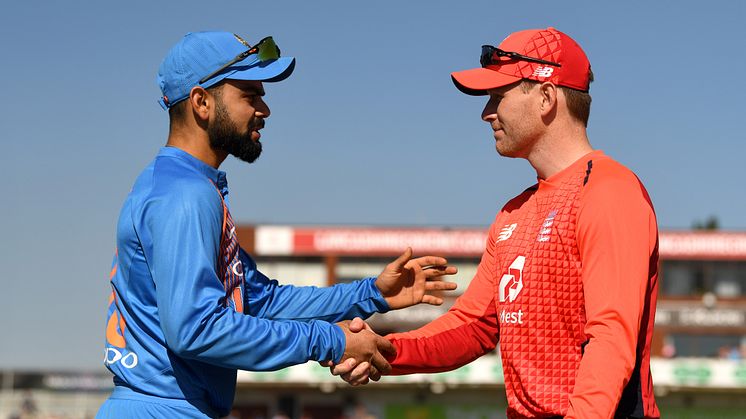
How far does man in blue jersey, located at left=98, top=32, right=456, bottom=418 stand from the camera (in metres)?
4.21

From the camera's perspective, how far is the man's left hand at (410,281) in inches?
224

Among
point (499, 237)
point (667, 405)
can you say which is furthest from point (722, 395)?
point (499, 237)

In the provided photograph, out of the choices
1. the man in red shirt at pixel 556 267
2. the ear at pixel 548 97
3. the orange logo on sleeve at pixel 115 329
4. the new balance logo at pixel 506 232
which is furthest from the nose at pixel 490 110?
the orange logo on sleeve at pixel 115 329

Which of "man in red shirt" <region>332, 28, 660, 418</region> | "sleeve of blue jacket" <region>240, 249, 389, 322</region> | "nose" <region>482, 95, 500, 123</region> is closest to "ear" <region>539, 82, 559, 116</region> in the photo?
"man in red shirt" <region>332, 28, 660, 418</region>

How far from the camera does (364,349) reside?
15.7 feet

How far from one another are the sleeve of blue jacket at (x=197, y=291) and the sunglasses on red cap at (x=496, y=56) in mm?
1408

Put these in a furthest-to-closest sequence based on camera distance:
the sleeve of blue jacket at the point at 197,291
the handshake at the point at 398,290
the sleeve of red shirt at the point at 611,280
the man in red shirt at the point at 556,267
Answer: the handshake at the point at 398,290 → the sleeve of blue jacket at the point at 197,291 → the man in red shirt at the point at 556,267 → the sleeve of red shirt at the point at 611,280

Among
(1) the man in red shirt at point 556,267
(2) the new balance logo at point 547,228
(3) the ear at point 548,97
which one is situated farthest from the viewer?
(3) the ear at point 548,97

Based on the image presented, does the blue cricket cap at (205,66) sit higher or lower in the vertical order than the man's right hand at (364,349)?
higher

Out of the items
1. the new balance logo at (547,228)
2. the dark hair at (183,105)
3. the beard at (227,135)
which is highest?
the dark hair at (183,105)

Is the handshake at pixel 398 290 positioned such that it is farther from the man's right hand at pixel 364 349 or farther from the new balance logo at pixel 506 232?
the new balance logo at pixel 506 232

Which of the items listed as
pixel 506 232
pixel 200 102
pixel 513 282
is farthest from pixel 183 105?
pixel 513 282

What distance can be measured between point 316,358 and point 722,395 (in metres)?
41.4

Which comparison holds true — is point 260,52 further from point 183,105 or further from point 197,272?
point 197,272
